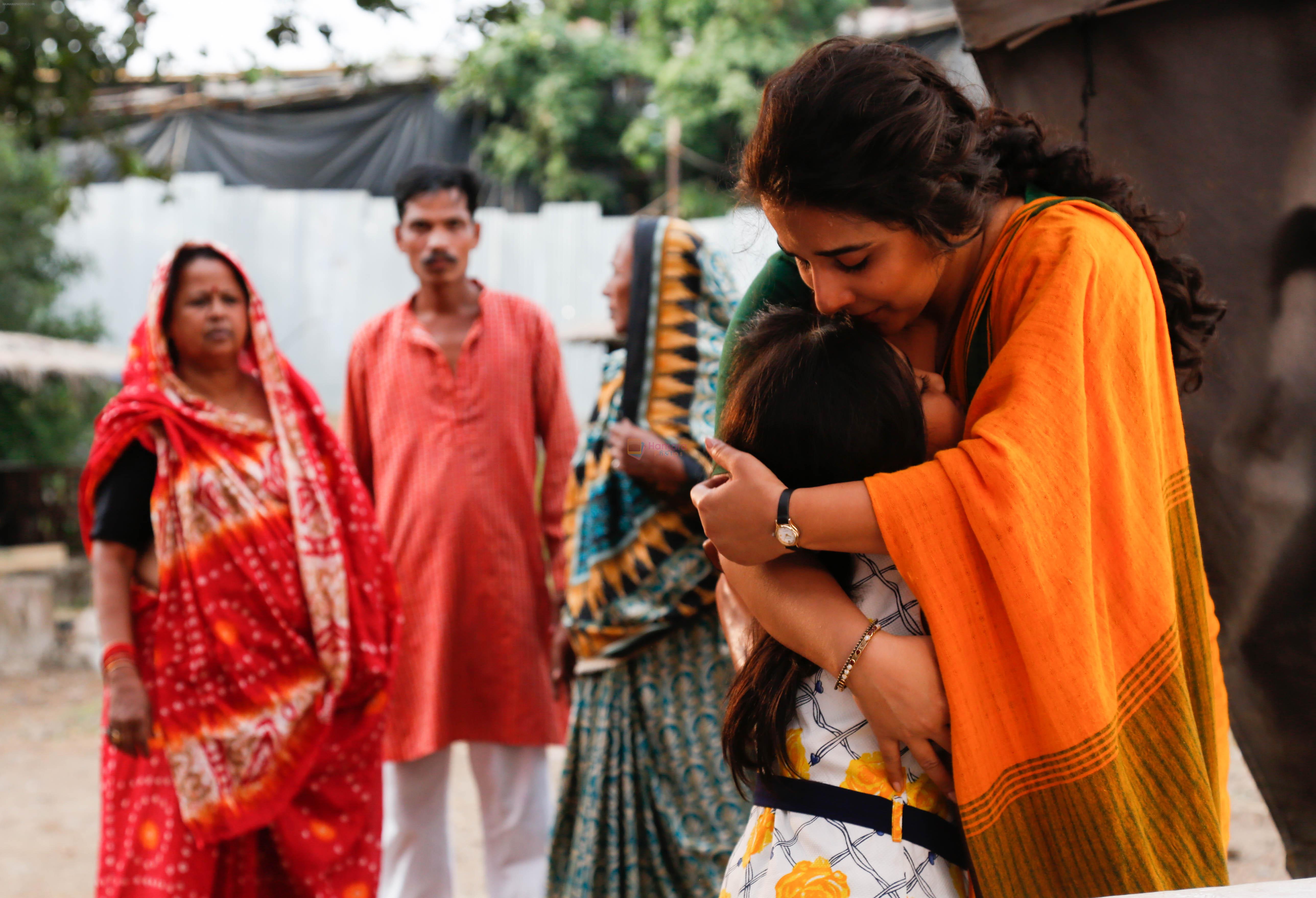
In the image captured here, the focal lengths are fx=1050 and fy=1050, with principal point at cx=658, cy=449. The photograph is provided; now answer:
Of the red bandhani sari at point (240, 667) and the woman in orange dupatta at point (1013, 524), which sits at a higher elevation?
the woman in orange dupatta at point (1013, 524)

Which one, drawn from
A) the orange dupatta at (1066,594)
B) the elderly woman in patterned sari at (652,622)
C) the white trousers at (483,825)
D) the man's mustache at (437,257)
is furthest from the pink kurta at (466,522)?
the orange dupatta at (1066,594)

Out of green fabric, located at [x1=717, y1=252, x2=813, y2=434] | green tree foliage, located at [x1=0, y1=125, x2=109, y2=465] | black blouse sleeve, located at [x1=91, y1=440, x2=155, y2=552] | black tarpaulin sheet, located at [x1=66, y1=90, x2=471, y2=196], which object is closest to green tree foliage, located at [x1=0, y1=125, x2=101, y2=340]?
green tree foliage, located at [x1=0, y1=125, x2=109, y2=465]

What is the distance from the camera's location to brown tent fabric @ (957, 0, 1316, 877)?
209cm

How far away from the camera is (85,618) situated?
28.9ft

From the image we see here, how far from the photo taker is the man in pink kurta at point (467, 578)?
3.55 m

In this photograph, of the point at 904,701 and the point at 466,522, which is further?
the point at 466,522

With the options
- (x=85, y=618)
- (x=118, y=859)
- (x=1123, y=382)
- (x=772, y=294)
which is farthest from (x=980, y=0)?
(x=85, y=618)

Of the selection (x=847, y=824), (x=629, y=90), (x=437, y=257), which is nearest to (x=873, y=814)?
(x=847, y=824)

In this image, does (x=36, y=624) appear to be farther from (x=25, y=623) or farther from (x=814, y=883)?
(x=814, y=883)

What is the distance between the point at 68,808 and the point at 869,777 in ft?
18.1

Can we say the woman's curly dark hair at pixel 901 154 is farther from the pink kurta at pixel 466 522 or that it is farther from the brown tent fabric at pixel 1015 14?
the pink kurta at pixel 466 522

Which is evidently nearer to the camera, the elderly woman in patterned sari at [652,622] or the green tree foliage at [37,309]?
the elderly woman in patterned sari at [652,622]

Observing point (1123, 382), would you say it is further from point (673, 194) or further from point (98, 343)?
point (98, 343)

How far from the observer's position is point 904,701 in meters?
1.29
